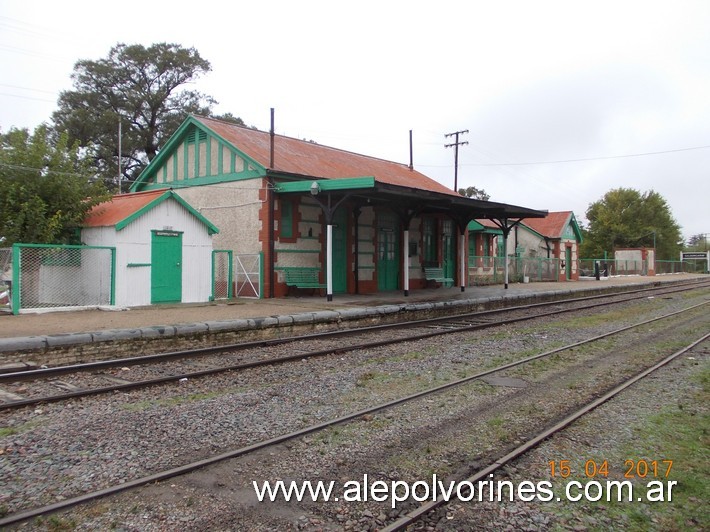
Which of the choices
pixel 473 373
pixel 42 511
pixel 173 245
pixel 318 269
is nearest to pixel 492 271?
pixel 318 269

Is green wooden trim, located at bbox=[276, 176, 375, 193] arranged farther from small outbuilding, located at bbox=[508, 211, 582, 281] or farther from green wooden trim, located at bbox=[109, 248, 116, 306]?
small outbuilding, located at bbox=[508, 211, 582, 281]

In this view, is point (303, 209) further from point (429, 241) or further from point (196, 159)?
point (429, 241)

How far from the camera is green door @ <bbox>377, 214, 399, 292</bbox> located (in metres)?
21.2

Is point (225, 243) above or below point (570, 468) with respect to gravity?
above

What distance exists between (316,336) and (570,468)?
25.5 ft

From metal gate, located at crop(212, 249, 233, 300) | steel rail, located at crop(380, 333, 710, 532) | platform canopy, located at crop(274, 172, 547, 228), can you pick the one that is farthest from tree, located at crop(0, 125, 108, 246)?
steel rail, located at crop(380, 333, 710, 532)

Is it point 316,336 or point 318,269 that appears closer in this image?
point 316,336

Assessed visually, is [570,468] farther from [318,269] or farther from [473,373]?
[318,269]

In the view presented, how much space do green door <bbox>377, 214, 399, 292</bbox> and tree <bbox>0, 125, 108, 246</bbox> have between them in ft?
33.2

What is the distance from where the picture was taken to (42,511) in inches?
137

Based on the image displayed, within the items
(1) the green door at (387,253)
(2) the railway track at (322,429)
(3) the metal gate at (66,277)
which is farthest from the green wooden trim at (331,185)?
(2) the railway track at (322,429)

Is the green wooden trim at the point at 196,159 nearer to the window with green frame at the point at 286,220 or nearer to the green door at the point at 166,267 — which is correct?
the window with green frame at the point at 286,220

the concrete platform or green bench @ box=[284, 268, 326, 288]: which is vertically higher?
green bench @ box=[284, 268, 326, 288]

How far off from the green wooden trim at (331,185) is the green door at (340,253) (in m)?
2.76
